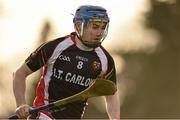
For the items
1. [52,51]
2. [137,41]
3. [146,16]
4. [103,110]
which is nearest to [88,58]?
[52,51]

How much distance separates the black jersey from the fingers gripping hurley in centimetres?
21

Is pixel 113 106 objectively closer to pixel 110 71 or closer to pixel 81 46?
pixel 110 71

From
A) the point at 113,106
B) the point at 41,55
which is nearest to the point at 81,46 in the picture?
the point at 41,55

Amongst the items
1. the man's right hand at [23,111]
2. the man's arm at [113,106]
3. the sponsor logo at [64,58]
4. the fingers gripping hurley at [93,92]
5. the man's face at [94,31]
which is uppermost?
the man's face at [94,31]

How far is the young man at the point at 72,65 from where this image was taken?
12.2 metres

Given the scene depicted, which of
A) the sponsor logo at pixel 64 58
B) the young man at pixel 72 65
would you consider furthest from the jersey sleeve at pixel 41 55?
the sponsor logo at pixel 64 58

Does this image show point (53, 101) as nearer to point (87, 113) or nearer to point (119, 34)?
point (119, 34)

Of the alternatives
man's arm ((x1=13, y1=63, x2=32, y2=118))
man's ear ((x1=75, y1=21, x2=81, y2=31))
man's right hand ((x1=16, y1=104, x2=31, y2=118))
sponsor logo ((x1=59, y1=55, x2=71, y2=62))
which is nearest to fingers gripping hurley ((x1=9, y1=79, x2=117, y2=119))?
man's right hand ((x1=16, y1=104, x2=31, y2=118))

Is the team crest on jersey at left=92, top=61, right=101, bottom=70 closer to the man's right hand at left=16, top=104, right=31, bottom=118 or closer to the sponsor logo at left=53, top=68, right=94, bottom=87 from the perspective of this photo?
the sponsor logo at left=53, top=68, right=94, bottom=87

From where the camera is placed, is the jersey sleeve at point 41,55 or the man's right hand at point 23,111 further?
the jersey sleeve at point 41,55

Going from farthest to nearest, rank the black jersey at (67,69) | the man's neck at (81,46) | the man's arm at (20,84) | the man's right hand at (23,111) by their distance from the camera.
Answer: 1. the man's neck at (81,46)
2. the black jersey at (67,69)
3. the man's arm at (20,84)
4. the man's right hand at (23,111)

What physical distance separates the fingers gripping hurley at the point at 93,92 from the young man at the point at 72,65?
0.20 m

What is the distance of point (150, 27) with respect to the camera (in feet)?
140

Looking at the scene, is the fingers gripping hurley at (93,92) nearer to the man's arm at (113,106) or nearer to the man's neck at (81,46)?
the man's arm at (113,106)
